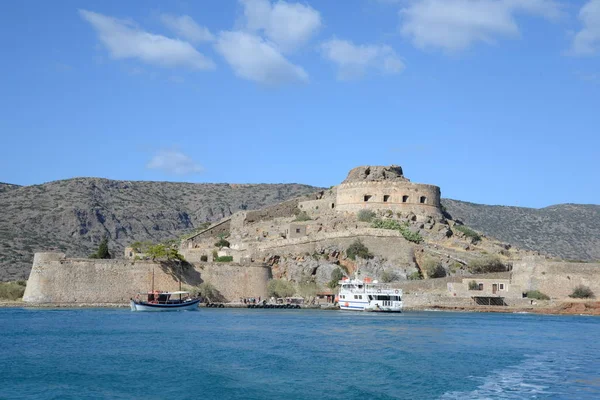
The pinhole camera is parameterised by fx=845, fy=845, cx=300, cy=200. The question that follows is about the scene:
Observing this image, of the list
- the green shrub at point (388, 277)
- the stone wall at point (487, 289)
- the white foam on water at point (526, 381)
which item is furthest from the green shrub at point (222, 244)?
the white foam on water at point (526, 381)

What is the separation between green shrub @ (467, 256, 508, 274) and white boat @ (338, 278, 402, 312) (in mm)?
6099

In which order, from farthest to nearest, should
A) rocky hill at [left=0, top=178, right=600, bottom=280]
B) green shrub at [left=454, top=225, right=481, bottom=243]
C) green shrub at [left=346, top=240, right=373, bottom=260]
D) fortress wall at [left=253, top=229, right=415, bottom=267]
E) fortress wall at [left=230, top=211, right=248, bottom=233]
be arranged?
rocky hill at [left=0, top=178, right=600, bottom=280] → fortress wall at [left=230, top=211, right=248, bottom=233] → green shrub at [left=454, top=225, right=481, bottom=243] → fortress wall at [left=253, top=229, right=415, bottom=267] → green shrub at [left=346, top=240, right=373, bottom=260]

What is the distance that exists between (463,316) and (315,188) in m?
66.2

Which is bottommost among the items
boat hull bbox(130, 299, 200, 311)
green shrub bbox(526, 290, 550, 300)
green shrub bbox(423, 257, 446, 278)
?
boat hull bbox(130, 299, 200, 311)

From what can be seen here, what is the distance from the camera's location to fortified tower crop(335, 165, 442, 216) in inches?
2372

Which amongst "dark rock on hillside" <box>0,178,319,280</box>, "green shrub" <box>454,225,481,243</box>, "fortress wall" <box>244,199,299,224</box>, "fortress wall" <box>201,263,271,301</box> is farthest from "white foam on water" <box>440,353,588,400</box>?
"dark rock on hillside" <box>0,178,319,280</box>

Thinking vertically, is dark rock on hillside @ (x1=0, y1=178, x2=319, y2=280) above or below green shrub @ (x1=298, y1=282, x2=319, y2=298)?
above

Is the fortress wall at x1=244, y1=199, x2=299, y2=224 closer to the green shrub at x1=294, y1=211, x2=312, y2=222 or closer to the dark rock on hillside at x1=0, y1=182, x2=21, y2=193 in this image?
the green shrub at x1=294, y1=211, x2=312, y2=222

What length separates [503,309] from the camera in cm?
4862

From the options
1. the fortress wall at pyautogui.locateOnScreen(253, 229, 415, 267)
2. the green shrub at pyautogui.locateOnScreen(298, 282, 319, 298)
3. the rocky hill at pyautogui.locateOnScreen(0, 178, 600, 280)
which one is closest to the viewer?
the green shrub at pyautogui.locateOnScreen(298, 282, 319, 298)

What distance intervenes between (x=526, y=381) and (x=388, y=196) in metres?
38.2

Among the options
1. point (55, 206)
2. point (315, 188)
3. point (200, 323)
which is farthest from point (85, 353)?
point (315, 188)

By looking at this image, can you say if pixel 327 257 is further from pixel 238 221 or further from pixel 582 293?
pixel 582 293

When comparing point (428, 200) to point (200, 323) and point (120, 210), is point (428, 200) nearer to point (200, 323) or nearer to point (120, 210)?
point (200, 323)
